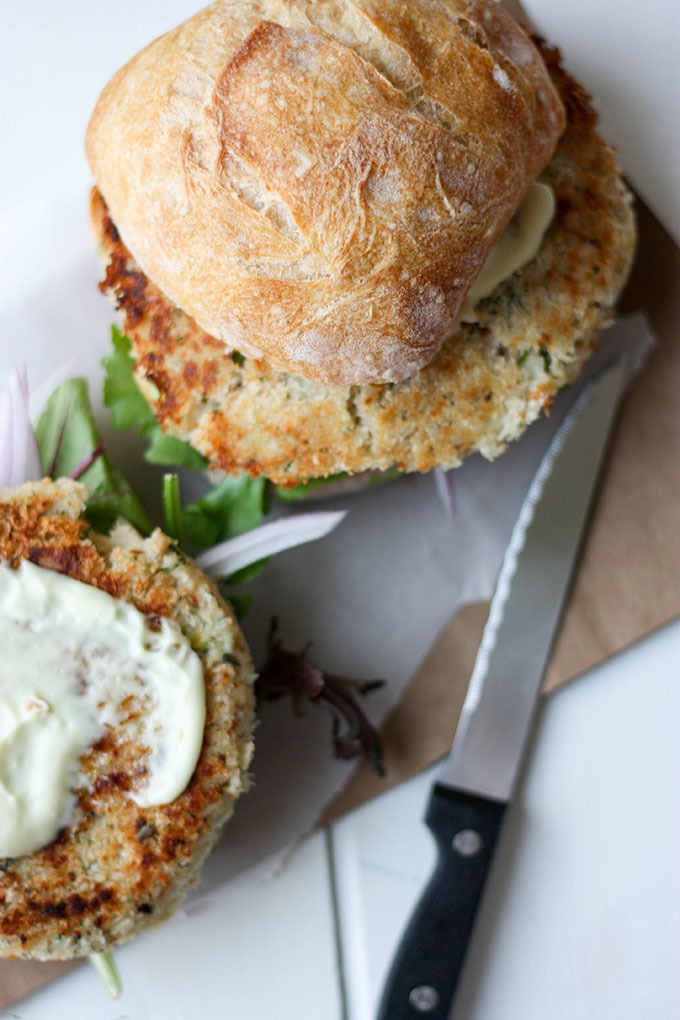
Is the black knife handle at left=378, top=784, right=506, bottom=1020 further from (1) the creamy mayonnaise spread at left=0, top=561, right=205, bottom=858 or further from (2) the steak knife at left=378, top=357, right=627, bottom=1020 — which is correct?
(1) the creamy mayonnaise spread at left=0, top=561, right=205, bottom=858

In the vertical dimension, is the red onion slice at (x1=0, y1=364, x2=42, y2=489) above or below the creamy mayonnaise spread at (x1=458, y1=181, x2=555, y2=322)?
below

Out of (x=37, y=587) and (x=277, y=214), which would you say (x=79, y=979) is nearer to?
(x=37, y=587)

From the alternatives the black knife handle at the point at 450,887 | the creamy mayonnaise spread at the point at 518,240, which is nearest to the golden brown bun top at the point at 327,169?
the creamy mayonnaise spread at the point at 518,240

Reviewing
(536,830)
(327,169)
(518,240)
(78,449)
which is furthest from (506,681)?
(327,169)

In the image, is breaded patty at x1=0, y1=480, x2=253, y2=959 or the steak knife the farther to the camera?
the steak knife

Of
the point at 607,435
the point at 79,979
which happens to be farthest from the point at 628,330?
the point at 79,979

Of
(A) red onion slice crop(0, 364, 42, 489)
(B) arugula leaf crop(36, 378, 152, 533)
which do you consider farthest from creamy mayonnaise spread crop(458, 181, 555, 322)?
(A) red onion slice crop(0, 364, 42, 489)

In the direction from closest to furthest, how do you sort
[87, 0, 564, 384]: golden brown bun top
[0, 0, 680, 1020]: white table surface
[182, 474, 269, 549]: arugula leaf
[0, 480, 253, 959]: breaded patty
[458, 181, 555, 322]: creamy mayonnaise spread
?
1. [87, 0, 564, 384]: golden brown bun top
2. [0, 480, 253, 959]: breaded patty
3. [458, 181, 555, 322]: creamy mayonnaise spread
4. [182, 474, 269, 549]: arugula leaf
5. [0, 0, 680, 1020]: white table surface
